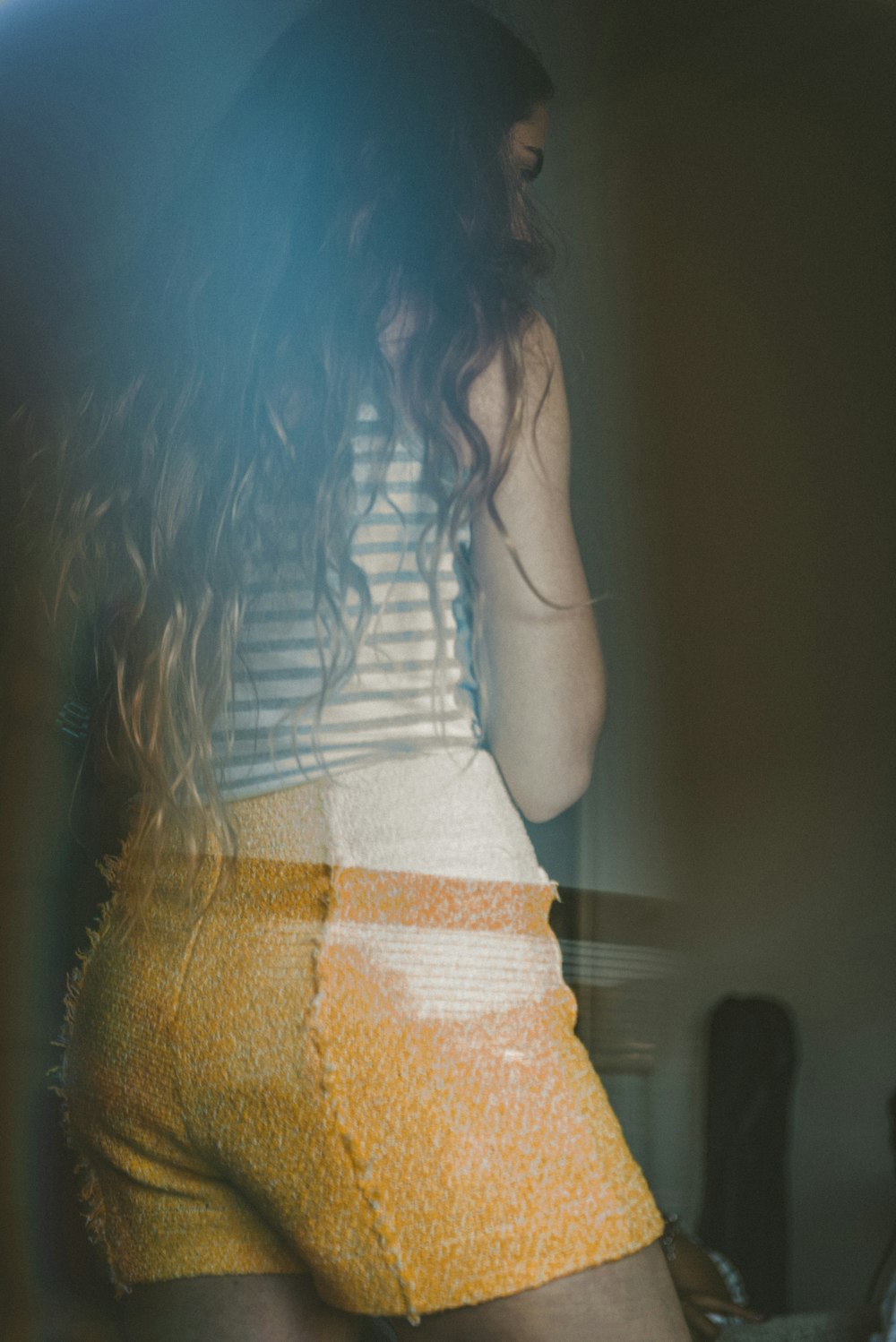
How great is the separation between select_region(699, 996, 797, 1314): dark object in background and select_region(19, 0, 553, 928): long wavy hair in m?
0.32

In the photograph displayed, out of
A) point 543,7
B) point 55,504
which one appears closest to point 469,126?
point 543,7

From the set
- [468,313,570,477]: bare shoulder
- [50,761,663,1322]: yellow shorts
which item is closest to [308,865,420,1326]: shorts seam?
[50,761,663,1322]: yellow shorts

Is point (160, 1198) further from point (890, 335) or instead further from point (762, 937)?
point (890, 335)

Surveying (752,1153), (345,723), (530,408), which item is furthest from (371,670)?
(752,1153)

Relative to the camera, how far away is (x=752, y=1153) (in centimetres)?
59

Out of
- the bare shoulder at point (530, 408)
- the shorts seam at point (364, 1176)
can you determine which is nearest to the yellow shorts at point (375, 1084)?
the shorts seam at point (364, 1176)

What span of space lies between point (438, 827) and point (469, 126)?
44cm

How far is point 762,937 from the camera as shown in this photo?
61 cm

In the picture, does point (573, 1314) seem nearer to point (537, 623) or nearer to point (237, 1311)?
point (237, 1311)

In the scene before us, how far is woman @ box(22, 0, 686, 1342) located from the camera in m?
0.55

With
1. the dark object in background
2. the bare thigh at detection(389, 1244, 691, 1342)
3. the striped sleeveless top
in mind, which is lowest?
the bare thigh at detection(389, 1244, 691, 1342)

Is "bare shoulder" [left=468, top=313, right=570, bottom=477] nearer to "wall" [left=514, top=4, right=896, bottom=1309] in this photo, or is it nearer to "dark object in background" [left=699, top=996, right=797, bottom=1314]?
"wall" [left=514, top=4, right=896, bottom=1309]

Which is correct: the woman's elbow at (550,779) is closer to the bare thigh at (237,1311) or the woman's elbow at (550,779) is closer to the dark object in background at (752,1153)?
the dark object in background at (752,1153)

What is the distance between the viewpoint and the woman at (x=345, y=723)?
0.55 m
